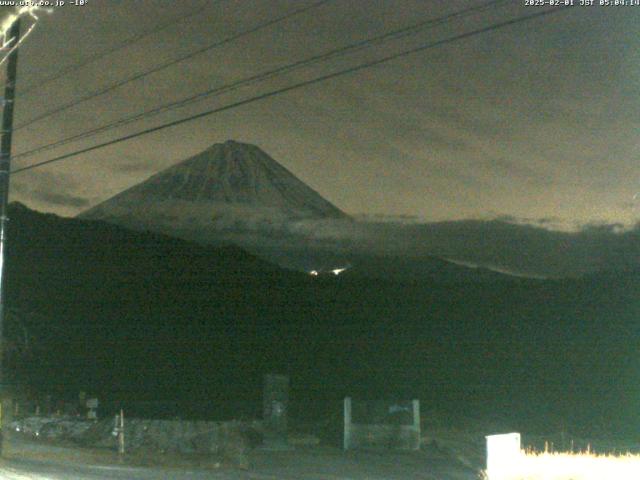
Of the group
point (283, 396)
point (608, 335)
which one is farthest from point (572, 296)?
point (283, 396)

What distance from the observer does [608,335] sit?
189ft

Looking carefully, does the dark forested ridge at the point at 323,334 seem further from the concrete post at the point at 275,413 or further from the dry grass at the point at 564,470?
the dry grass at the point at 564,470

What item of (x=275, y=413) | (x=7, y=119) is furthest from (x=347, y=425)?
(x=7, y=119)

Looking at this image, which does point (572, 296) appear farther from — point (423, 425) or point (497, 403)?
point (423, 425)

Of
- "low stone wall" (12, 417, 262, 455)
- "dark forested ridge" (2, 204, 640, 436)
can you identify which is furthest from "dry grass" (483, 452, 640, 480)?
"dark forested ridge" (2, 204, 640, 436)

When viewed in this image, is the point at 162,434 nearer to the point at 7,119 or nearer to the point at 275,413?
the point at 275,413

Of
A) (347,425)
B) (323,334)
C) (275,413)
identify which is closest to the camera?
(347,425)

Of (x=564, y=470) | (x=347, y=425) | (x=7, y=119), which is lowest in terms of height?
(x=564, y=470)

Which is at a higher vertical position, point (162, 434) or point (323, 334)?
point (323, 334)

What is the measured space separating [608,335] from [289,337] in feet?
88.7

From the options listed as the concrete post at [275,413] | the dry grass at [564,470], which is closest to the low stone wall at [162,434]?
the concrete post at [275,413]

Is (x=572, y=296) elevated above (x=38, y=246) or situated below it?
below

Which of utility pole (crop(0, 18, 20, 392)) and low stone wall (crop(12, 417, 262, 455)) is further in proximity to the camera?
low stone wall (crop(12, 417, 262, 455))

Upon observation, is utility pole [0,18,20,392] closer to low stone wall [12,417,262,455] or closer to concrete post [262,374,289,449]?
low stone wall [12,417,262,455]
